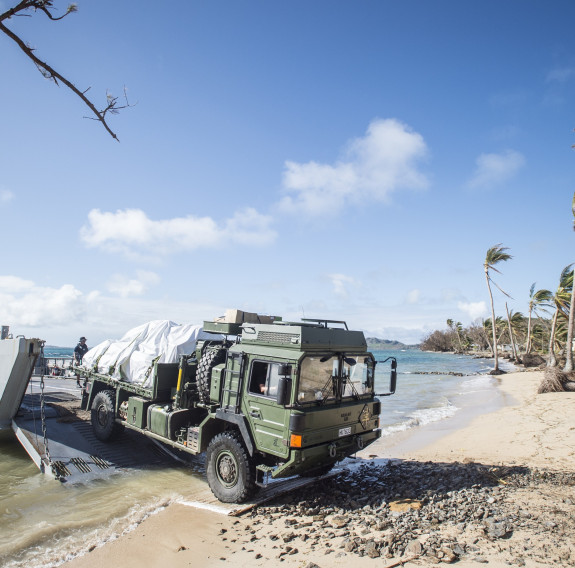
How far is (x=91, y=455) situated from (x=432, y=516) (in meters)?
7.14

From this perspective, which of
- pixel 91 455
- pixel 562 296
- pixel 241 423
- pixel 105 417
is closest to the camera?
pixel 241 423

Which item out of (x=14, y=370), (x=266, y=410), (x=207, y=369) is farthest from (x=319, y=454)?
(x=14, y=370)

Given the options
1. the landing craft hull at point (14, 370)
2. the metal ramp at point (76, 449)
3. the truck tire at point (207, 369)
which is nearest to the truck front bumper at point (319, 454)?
the truck tire at point (207, 369)

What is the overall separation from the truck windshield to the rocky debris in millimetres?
1702

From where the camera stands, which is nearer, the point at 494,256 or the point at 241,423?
the point at 241,423

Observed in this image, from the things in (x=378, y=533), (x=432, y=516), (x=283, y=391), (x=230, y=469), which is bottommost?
(x=378, y=533)

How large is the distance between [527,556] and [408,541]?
1.31 meters

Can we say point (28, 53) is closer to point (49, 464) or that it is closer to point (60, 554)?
point (60, 554)

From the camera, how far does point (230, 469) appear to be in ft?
22.3

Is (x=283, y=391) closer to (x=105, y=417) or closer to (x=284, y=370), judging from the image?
(x=284, y=370)

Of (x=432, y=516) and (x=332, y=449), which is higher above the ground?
(x=332, y=449)

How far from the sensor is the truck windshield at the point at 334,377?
21.0 ft

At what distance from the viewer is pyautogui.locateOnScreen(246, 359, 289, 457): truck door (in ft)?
20.2

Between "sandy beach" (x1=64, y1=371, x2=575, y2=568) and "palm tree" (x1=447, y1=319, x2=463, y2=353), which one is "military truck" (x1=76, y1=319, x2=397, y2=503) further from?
"palm tree" (x1=447, y1=319, x2=463, y2=353)
